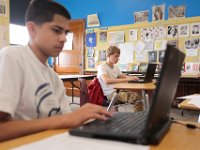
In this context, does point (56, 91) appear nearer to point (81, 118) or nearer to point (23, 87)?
point (23, 87)

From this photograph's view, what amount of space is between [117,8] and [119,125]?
5014mm

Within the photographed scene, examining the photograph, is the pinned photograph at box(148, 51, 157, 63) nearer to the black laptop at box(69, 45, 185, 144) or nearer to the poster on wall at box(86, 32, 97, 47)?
the poster on wall at box(86, 32, 97, 47)

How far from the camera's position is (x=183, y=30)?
4.71m

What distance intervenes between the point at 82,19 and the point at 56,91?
517 centimetres

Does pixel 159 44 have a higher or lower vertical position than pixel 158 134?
higher

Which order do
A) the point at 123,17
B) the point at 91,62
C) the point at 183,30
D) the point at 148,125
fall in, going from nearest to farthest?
the point at 148,125 → the point at 183,30 → the point at 123,17 → the point at 91,62

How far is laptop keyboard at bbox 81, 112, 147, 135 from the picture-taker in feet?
2.24

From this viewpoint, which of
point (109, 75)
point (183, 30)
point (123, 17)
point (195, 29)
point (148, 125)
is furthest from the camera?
point (123, 17)

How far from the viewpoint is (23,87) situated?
2.98ft

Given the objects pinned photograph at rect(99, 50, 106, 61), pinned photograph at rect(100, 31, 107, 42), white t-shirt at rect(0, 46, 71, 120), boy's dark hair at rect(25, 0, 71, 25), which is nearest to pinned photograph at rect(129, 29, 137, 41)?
pinned photograph at rect(100, 31, 107, 42)

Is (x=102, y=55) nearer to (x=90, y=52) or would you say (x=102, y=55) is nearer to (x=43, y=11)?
(x=90, y=52)

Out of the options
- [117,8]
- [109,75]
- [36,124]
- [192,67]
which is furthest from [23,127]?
[117,8]

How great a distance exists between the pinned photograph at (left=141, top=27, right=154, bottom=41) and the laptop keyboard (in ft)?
14.3

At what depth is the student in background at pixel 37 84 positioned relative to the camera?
0.79 metres
